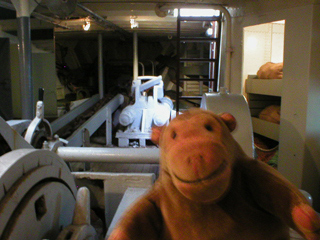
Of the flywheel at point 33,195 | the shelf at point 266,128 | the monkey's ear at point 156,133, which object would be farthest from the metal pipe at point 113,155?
the shelf at point 266,128

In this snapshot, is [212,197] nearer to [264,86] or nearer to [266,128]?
[266,128]

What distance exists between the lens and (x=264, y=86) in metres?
4.00

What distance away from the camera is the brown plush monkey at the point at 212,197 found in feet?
2.47

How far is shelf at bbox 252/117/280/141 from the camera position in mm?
3755

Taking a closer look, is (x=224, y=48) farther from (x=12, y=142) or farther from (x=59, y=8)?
(x=12, y=142)

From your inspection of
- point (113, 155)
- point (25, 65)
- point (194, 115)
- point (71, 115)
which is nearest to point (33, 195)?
point (194, 115)

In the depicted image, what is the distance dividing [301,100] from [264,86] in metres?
1.03

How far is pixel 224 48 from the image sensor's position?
165 inches

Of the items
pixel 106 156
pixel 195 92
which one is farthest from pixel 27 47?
pixel 195 92

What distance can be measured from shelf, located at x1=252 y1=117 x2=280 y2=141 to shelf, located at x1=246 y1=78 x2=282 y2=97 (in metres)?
0.37

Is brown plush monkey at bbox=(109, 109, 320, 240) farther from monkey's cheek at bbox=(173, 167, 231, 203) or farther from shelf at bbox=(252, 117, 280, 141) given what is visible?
shelf at bbox=(252, 117, 280, 141)

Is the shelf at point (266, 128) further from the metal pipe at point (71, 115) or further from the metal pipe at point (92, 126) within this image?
the metal pipe at point (71, 115)

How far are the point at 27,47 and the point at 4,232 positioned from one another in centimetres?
309

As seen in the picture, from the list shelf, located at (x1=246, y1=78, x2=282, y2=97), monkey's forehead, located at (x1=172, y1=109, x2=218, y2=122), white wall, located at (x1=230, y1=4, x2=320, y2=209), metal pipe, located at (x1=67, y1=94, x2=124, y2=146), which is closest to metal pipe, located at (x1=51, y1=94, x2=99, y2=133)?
metal pipe, located at (x1=67, y1=94, x2=124, y2=146)
